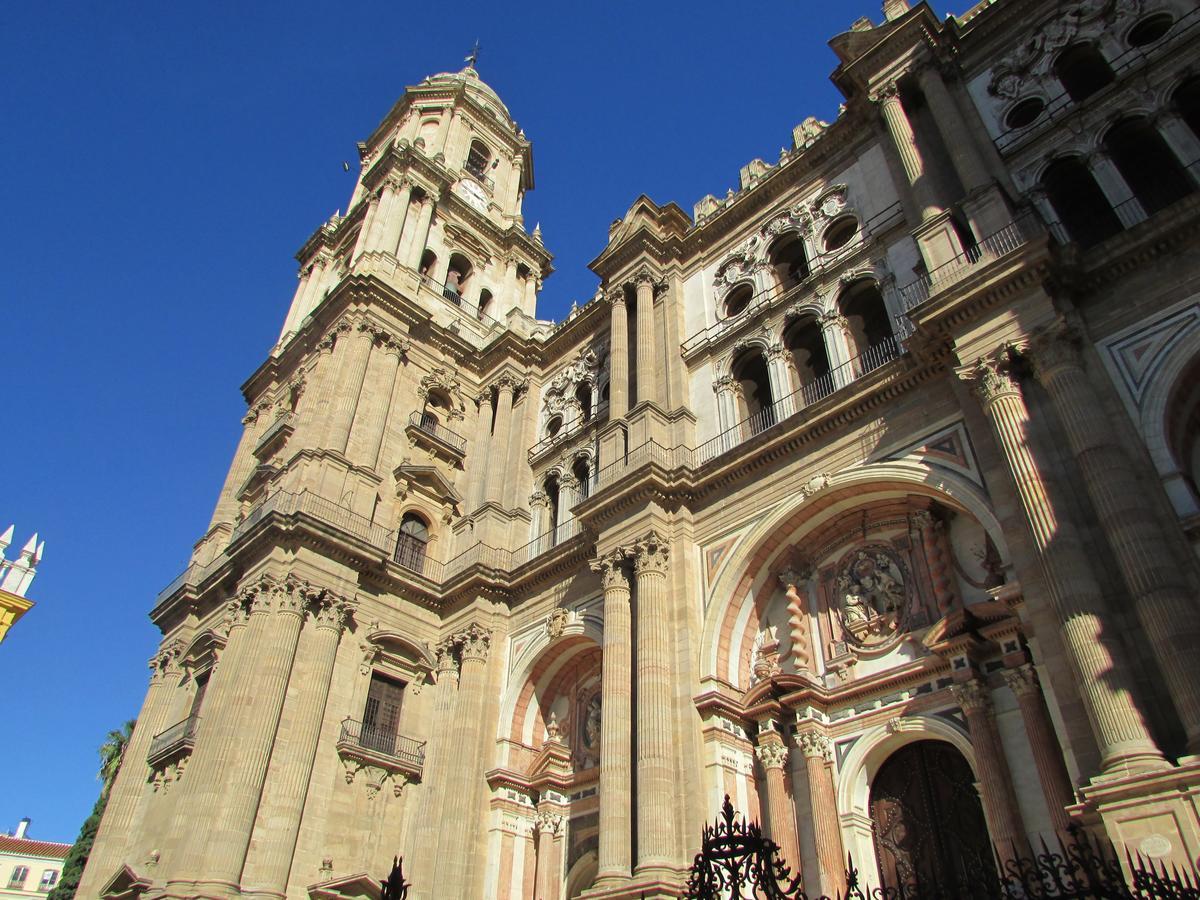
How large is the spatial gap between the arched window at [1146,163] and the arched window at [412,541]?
61.1 ft

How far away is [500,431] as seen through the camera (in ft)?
86.8

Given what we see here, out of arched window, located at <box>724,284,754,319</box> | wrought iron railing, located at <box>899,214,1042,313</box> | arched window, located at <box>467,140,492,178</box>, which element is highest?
arched window, located at <box>467,140,492,178</box>

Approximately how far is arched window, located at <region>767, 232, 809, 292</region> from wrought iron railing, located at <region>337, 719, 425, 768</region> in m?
14.4

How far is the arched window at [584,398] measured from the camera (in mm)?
25152

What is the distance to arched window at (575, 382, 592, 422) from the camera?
25152 millimetres

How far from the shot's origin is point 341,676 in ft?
67.0

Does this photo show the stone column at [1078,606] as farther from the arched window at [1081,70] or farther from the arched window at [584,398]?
the arched window at [584,398]

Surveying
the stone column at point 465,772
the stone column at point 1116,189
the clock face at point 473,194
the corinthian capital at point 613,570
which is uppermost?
the clock face at point 473,194

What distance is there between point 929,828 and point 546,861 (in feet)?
28.5

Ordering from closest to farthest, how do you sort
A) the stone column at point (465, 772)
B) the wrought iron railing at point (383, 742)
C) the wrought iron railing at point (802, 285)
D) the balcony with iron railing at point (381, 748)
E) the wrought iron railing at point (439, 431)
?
1. the stone column at point (465, 772)
2. the wrought iron railing at point (802, 285)
3. the balcony with iron railing at point (381, 748)
4. the wrought iron railing at point (383, 742)
5. the wrought iron railing at point (439, 431)

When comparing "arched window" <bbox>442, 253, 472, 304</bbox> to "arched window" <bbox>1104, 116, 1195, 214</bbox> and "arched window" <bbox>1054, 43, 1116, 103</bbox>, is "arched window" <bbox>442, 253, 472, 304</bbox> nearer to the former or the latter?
"arched window" <bbox>1054, 43, 1116, 103</bbox>

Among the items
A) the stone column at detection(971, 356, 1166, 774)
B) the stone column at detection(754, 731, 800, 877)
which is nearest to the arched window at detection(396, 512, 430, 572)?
the stone column at detection(754, 731, 800, 877)

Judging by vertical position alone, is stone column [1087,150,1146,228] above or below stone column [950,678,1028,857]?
above

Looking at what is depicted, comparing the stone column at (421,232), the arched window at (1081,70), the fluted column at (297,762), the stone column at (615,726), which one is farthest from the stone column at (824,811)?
the stone column at (421,232)
